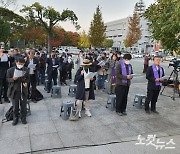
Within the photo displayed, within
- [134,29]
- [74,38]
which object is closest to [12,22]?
[134,29]

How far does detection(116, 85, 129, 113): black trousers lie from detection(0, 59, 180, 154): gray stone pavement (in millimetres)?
250

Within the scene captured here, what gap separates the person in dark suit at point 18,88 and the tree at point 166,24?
3.65 m

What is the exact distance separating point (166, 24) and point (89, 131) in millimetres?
3393

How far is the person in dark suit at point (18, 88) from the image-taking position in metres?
5.11

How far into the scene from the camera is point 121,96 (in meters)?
6.14

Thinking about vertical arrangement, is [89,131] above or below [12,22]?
below

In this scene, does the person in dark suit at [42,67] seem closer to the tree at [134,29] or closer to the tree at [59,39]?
the tree at [134,29]

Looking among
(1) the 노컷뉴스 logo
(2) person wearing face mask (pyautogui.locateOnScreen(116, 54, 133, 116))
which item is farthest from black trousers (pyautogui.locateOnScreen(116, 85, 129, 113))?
(1) the 노컷뉴스 logo

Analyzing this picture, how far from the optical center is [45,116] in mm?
5953

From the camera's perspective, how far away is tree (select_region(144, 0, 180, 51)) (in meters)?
5.26

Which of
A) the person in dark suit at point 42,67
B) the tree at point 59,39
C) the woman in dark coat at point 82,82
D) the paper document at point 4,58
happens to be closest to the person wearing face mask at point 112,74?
the woman in dark coat at point 82,82

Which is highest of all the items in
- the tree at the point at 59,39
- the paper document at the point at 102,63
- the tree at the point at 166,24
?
the tree at the point at 59,39

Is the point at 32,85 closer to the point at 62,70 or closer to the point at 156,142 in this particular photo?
the point at 62,70

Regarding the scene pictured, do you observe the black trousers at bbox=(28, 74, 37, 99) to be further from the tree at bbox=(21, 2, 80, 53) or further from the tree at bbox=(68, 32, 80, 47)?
the tree at bbox=(68, 32, 80, 47)
